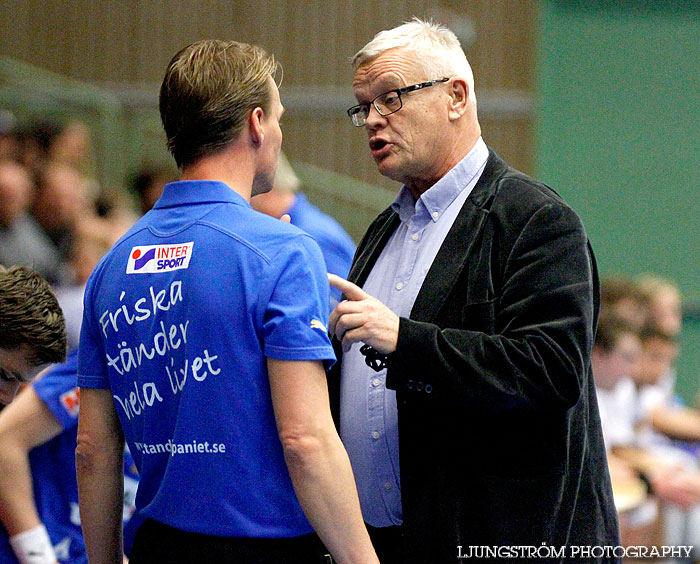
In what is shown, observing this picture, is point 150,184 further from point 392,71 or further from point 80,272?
point 392,71

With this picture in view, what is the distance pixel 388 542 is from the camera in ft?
6.68

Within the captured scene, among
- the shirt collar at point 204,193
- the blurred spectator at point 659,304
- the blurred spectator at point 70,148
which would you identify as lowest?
the blurred spectator at point 659,304

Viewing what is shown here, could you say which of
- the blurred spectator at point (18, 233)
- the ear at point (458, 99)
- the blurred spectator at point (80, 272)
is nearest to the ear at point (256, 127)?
the ear at point (458, 99)

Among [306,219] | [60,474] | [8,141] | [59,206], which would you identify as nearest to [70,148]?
[8,141]

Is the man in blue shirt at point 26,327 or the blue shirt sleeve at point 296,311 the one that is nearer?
the blue shirt sleeve at point 296,311

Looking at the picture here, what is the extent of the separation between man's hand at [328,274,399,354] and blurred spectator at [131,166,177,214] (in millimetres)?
4453

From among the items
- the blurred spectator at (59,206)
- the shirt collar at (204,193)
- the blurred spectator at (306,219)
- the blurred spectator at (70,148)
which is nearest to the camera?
the shirt collar at (204,193)

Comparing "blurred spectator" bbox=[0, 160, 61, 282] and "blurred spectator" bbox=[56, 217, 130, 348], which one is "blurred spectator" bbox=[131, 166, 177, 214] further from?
"blurred spectator" bbox=[56, 217, 130, 348]

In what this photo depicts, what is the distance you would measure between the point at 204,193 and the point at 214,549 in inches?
24.4

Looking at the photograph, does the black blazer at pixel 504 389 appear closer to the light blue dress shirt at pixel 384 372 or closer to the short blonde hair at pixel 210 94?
the light blue dress shirt at pixel 384 372

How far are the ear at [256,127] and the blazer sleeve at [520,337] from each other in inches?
17.2

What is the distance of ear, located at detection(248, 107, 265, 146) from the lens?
1669 millimetres

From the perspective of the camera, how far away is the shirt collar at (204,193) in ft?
5.44

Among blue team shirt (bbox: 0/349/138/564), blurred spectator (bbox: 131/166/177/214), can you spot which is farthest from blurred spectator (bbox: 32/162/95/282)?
blue team shirt (bbox: 0/349/138/564)
